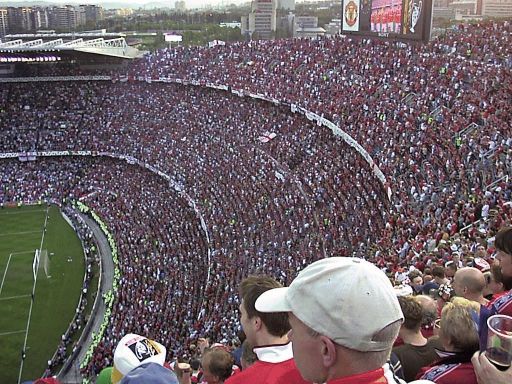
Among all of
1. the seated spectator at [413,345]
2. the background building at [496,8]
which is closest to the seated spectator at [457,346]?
the seated spectator at [413,345]

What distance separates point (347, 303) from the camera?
2.04m

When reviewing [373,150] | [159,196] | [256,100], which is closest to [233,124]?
[256,100]

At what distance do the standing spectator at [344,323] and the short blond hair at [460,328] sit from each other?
132cm

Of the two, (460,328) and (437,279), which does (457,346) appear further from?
(437,279)

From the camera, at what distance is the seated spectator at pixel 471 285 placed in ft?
15.3

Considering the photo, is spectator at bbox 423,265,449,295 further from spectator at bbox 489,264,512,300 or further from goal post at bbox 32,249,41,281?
goal post at bbox 32,249,41,281

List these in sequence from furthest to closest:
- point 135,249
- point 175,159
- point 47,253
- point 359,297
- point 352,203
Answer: point 175,159 < point 47,253 < point 135,249 < point 352,203 < point 359,297

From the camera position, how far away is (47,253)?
89.5 ft

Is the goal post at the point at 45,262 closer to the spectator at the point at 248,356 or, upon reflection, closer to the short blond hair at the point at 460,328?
the spectator at the point at 248,356

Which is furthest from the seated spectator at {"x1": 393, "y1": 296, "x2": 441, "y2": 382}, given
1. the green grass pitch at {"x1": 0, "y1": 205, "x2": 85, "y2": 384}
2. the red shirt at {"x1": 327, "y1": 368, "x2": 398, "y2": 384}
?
the green grass pitch at {"x1": 0, "y1": 205, "x2": 85, "y2": 384}

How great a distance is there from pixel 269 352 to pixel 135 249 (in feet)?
74.9

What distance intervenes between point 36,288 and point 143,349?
898 inches

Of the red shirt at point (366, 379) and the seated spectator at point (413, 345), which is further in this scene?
the seated spectator at point (413, 345)

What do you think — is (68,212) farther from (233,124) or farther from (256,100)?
(256,100)
